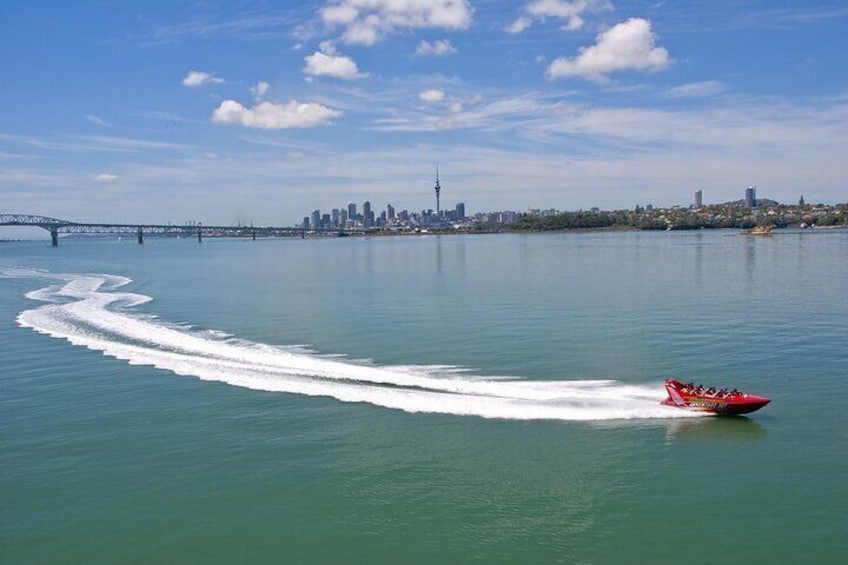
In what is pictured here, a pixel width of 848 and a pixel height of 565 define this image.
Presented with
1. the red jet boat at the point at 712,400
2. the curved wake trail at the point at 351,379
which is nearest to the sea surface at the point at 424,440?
the curved wake trail at the point at 351,379

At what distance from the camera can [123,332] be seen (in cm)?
4375

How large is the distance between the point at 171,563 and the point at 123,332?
29.3 meters

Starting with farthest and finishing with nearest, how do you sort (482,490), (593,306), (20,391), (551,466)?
(593,306) → (20,391) → (551,466) → (482,490)

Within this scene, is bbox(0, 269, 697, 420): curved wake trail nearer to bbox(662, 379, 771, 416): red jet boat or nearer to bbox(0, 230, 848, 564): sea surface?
bbox(0, 230, 848, 564): sea surface

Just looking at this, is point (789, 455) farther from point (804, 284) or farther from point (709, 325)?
point (804, 284)

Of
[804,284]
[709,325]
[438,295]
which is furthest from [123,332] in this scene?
[804,284]

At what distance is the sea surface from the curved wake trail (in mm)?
146

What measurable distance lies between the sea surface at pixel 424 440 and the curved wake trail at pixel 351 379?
0.15m

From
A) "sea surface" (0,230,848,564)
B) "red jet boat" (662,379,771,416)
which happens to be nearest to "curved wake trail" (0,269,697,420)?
"sea surface" (0,230,848,564)

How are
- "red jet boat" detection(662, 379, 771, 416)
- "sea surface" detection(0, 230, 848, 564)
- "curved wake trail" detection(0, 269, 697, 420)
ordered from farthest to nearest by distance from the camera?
"curved wake trail" detection(0, 269, 697, 420) < "red jet boat" detection(662, 379, 771, 416) < "sea surface" detection(0, 230, 848, 564)

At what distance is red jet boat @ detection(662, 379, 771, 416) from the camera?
25.4 m

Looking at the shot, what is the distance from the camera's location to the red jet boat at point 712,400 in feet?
83.4

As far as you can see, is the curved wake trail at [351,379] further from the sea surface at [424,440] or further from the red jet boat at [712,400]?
the red jet boat at [712,400]

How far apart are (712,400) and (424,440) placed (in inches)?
403
